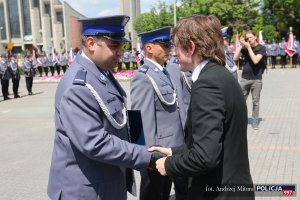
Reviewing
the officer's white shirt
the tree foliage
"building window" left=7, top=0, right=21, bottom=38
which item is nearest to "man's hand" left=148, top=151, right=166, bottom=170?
the officer's white shirt

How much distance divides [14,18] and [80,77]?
89.4 meters

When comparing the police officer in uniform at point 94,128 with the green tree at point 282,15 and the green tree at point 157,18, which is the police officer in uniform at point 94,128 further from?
the green tree at point 157,18

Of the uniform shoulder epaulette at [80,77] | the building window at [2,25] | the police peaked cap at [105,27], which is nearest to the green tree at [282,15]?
the police peaked cap at [105,27]

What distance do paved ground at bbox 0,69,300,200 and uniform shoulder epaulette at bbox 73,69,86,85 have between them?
2.74 meters

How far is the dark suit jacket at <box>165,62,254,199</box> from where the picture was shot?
191 centimetres

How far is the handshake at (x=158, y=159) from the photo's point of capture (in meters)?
2.24

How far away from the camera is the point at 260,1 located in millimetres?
35156

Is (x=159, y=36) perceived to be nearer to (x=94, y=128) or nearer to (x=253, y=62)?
(x=94, y=128)

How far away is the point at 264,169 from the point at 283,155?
0.82 m

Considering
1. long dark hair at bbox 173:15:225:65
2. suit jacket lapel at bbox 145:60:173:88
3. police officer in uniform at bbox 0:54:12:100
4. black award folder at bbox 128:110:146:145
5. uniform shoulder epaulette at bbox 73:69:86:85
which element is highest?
long dark hair at bbox 173:15:225:65

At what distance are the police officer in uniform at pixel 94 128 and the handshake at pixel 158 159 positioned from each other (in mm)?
19

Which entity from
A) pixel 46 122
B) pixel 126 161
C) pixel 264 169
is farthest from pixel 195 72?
pixel 46 122

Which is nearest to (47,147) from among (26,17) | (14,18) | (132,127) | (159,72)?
(159,72)

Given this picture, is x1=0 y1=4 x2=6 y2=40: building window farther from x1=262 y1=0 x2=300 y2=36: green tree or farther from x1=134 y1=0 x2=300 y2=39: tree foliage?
x1=262 y1=0 x2=300 y2=36: green tree
